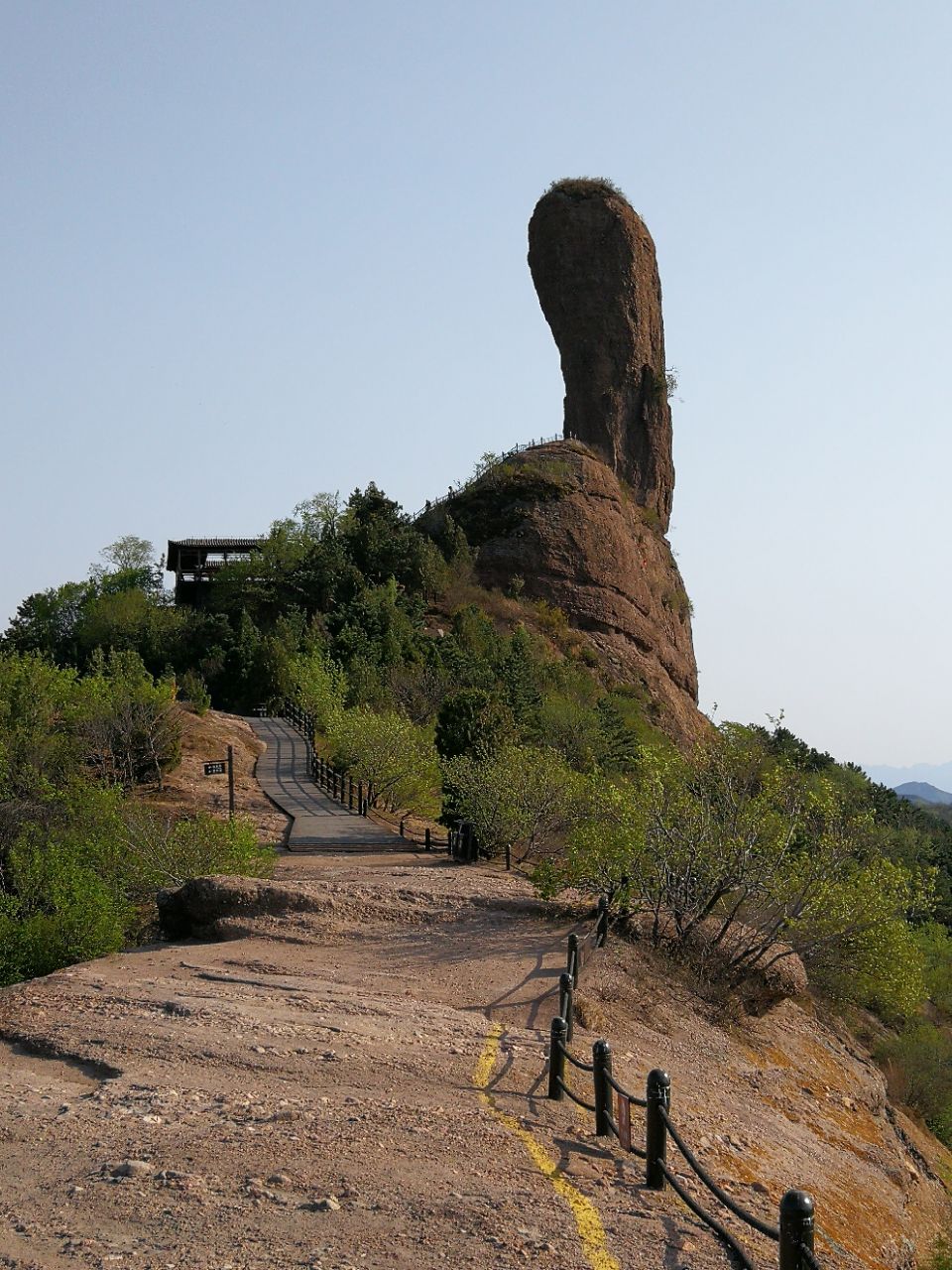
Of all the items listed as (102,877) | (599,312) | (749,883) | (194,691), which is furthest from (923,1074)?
(599,312)

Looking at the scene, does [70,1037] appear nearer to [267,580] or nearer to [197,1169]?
[197,1169]

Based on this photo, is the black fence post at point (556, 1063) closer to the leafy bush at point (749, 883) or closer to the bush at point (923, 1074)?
the leafy bush at point (749, 883)

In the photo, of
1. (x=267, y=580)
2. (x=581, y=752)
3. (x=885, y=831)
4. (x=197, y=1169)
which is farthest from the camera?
(x=267, y=580)

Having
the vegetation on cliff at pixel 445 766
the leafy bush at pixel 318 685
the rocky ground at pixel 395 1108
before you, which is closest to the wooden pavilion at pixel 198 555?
the vegetation on cliff at pixel 445 766

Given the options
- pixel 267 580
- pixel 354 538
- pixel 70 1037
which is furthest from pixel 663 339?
pixel 70 1037

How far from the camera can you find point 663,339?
74.0 meters

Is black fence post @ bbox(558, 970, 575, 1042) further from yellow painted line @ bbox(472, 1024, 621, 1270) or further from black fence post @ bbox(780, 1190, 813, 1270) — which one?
black fence post @ bbox(780, 1190, 813, 1270)

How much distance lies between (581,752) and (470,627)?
1839 centimetres

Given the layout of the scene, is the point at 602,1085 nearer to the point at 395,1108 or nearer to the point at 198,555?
the point at 395,1108

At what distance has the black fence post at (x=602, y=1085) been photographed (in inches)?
337

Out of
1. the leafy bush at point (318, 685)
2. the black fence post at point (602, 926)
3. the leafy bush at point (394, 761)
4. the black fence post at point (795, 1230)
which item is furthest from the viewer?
the leafy bush at point (318, 685)

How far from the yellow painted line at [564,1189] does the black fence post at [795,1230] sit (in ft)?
3.27

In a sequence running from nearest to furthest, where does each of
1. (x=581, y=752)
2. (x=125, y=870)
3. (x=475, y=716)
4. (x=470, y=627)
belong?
(x=125, y=870) → (x=475, y=716) → (x=581, y=752) → (x=470, y=627)

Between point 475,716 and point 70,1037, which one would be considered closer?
point 70,1037
